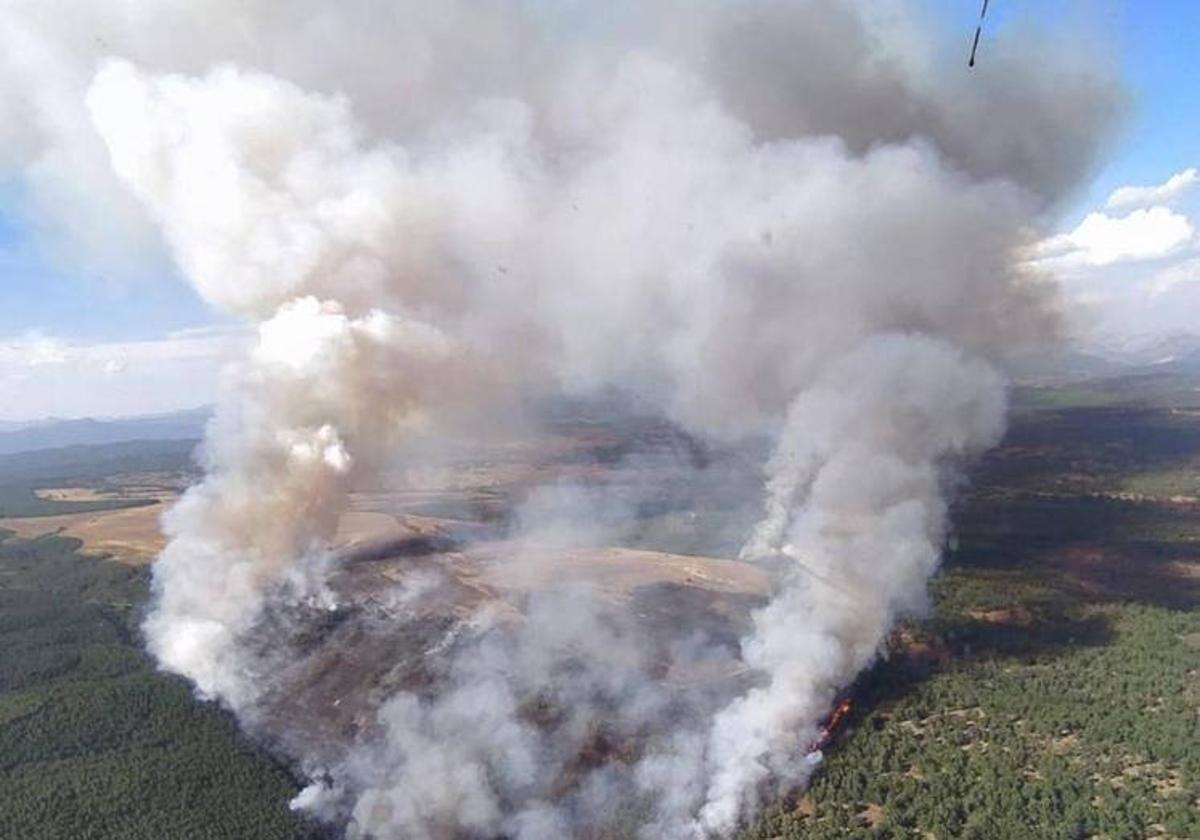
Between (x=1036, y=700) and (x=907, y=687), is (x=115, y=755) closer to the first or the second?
(x=907, y=687)

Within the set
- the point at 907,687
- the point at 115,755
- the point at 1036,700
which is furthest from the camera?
the point at 907,687

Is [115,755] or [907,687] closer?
[115,755]

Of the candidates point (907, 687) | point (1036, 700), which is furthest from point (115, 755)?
point (1036, 700)

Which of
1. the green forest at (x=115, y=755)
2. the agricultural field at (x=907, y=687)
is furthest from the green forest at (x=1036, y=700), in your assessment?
the green forest at (x=115, y=755)

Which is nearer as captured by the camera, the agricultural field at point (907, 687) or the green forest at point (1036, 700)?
the green forest at point (1036, 700)

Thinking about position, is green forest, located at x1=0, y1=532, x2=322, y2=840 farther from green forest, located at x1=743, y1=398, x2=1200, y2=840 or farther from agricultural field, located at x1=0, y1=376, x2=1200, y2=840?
green forest, located at x1=743, y1=398, x2=1200, y2=840

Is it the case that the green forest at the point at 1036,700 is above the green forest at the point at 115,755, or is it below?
below

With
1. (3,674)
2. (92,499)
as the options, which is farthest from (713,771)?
(92,499)

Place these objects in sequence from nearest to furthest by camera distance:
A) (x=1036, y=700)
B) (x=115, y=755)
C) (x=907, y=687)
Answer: (x=115, y=755), (x=1036, y=700), (x=907, y=687)

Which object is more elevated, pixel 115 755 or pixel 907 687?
pixel 115 755

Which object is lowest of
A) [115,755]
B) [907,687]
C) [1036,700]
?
[1036,700]

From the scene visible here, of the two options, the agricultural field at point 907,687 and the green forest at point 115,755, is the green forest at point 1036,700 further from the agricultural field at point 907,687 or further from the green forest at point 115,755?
the green forest at point 115,755
